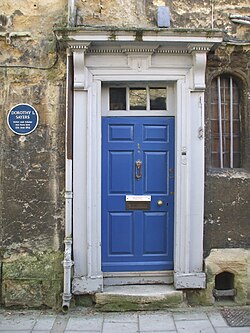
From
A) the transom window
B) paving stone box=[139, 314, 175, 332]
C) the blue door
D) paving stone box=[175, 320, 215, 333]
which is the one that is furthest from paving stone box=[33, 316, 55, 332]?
the transom window

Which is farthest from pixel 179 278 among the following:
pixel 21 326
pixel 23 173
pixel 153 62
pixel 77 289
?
pixel 153 62

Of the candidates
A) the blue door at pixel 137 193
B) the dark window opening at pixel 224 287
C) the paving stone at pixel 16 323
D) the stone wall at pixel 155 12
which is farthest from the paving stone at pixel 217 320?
the stone wall at pixel 155 12

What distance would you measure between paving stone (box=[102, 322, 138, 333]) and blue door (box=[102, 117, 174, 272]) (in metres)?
0.84

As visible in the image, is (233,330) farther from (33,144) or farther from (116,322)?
(33,144)

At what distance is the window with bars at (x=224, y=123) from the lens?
593cm

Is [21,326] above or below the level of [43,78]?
below

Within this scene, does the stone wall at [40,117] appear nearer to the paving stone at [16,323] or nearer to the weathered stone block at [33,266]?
the weathered stone block at [33,266]

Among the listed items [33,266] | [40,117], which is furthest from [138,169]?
[33,266]

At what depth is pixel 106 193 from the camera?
19.2ft

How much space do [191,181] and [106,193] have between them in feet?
3.89

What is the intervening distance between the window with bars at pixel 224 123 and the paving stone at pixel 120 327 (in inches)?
95.2

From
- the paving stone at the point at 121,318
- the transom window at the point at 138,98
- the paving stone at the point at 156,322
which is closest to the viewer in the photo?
the paving stone at the point at 156,322

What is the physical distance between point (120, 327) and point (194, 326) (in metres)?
0.91

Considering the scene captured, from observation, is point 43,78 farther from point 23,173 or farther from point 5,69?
point 23,173
